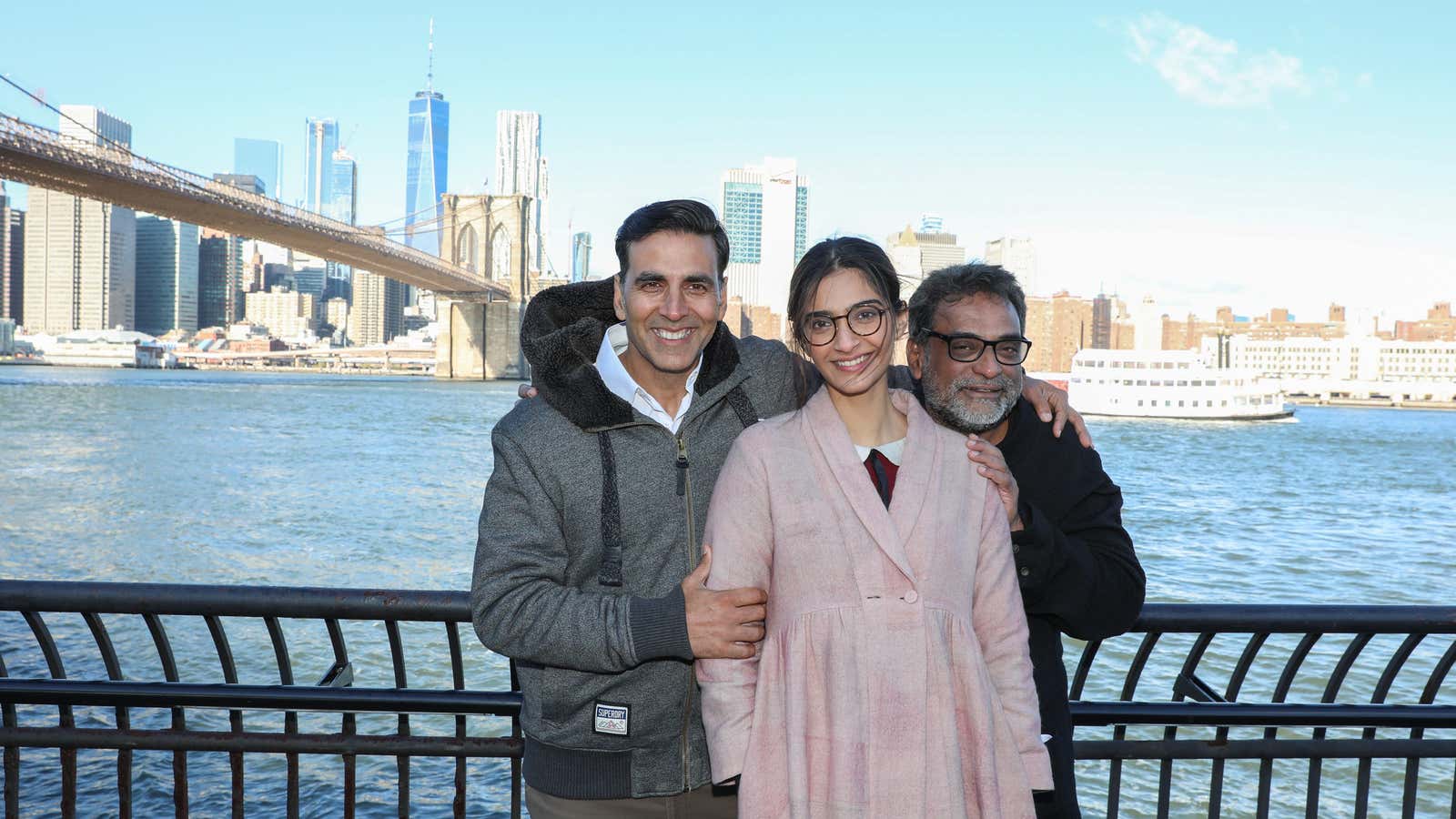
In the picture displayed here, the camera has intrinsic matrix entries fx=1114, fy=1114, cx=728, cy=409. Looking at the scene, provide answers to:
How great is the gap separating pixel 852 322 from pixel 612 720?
667mm

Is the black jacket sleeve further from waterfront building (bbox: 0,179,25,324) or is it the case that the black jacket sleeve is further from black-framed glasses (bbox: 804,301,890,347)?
waterfront building (bbox: 0,179,25,324)

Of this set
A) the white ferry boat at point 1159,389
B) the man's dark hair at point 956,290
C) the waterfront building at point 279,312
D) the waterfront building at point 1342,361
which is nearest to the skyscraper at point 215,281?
the waterfront building at point 279,312

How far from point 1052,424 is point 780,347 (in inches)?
18.6

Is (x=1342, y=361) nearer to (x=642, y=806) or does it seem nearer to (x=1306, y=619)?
(x=1306, y=619)

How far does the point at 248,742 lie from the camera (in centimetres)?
196

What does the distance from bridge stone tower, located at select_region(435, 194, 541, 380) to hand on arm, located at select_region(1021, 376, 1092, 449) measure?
5383cm

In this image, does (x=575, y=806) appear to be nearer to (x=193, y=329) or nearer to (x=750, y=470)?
(x=750, y=470)

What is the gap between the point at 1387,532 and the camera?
1880 cm

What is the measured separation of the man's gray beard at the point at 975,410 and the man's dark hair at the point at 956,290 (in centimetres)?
10

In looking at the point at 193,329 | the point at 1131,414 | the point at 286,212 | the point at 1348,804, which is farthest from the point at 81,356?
the point at 1348,804

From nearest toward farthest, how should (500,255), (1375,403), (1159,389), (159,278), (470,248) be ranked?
(1159,389), (470,248), (500,255), (1375,403), (159,278)

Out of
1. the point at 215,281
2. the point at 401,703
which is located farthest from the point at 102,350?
the point at 401,703

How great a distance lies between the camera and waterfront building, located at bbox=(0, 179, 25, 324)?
98.1 m

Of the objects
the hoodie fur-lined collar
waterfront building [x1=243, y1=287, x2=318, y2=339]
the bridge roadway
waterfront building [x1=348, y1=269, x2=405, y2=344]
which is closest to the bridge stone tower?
the bridge roadway
